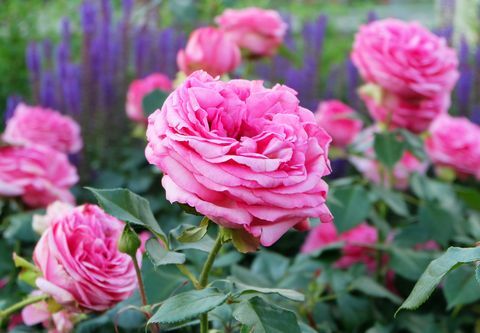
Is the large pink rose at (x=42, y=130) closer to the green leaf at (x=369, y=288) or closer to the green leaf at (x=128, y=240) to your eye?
the green leaf at (x=369, y=288)

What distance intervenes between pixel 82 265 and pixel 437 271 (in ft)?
1.16

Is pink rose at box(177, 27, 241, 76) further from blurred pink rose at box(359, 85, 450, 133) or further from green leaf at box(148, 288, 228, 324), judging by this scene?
green leaf at box(148, 288, 228, 324)

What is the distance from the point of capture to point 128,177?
1.75 metres

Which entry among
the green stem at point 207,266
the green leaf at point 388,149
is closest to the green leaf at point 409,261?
the green leaf at point 388,149

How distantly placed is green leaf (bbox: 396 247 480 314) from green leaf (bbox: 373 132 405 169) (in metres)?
0.62

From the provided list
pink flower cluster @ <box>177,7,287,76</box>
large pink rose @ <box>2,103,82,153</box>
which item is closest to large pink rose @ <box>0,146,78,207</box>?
large pink rose @ <box>2,103,82,153</box>

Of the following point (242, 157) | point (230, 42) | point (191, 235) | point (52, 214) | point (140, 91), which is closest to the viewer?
point (242, 157)

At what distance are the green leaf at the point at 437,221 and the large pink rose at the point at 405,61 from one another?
0.17m

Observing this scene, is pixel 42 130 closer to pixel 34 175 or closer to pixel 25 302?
pixel 34 175

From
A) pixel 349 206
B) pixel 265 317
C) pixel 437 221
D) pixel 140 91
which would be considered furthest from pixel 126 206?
pixel 140 91

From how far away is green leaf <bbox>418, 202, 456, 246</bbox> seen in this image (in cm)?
122

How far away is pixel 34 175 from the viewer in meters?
1.28

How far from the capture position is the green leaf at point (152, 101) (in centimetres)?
140

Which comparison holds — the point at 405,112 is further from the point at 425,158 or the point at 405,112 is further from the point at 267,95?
the point at 267,95
